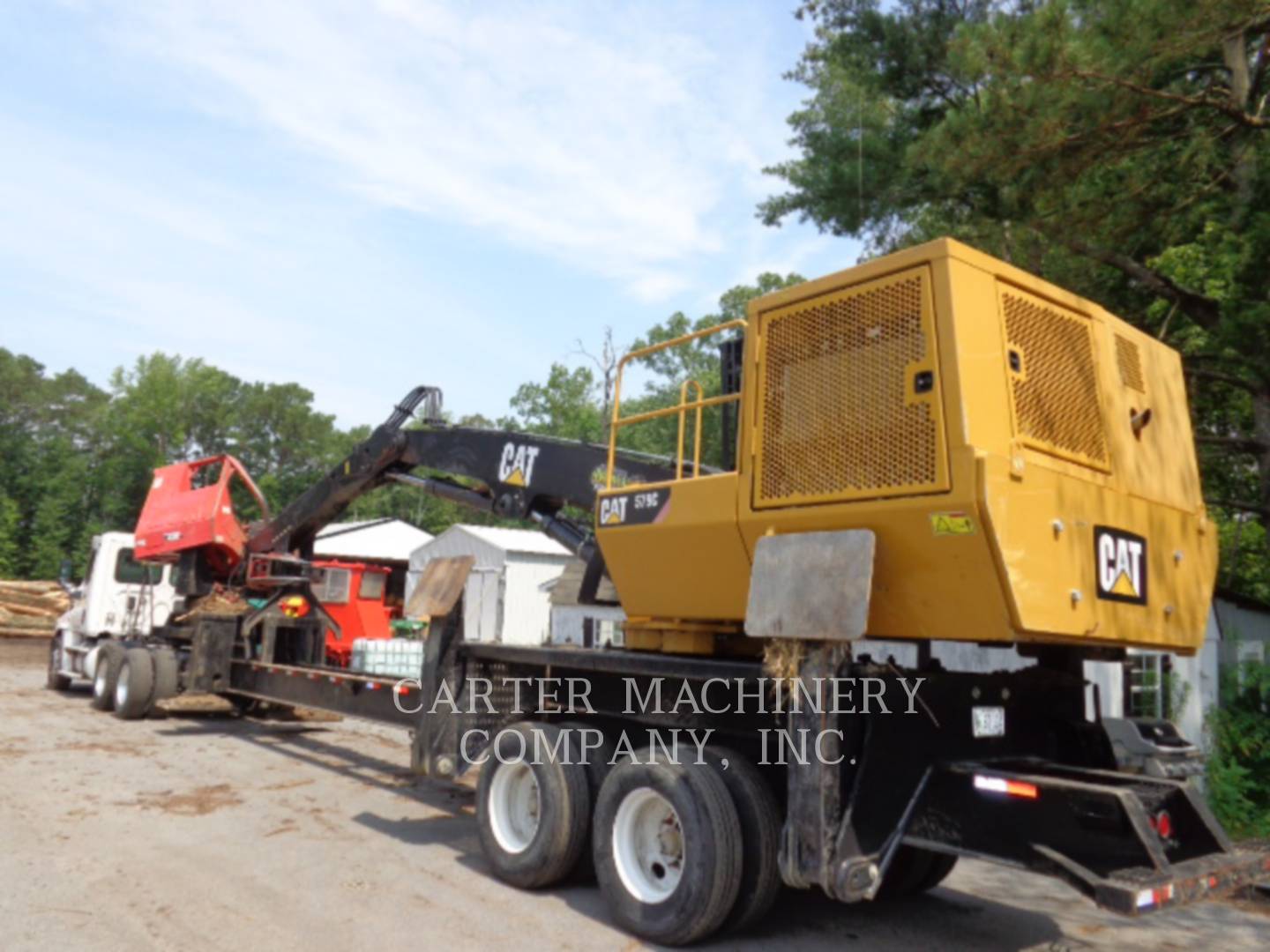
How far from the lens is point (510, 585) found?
28.0m

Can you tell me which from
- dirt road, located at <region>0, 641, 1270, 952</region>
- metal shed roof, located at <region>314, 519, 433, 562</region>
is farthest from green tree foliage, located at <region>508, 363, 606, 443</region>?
dirt road, located at <region>0, 641, 1270, 952</region>

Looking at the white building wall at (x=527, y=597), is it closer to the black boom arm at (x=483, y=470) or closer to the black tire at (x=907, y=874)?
the black boom arm at (x=483, y=470)

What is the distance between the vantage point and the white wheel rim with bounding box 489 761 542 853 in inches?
254

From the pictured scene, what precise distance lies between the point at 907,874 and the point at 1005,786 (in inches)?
89.0

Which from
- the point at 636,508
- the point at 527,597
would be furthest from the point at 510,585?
the point at 636,508

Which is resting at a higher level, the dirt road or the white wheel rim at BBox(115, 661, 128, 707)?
the white wheel rim at BBox(115, 661, 128, 707)

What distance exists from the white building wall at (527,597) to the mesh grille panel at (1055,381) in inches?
917

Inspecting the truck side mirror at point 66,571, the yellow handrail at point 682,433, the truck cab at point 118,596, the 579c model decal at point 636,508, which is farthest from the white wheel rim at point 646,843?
the truck side mirror at point 66,571

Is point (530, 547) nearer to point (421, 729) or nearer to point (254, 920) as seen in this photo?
point (421, 729)

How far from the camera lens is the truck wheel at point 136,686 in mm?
12828

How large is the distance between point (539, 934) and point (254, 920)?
154cm

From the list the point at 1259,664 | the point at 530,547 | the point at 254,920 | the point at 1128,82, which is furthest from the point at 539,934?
the point at 530,547

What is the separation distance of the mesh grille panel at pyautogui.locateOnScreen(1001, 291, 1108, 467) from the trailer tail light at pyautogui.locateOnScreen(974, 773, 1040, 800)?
1.54m

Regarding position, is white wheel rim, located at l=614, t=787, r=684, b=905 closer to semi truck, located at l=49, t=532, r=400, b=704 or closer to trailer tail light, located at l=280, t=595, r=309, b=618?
trailer tail light, located at l=280, t=595, r=309, b=618
